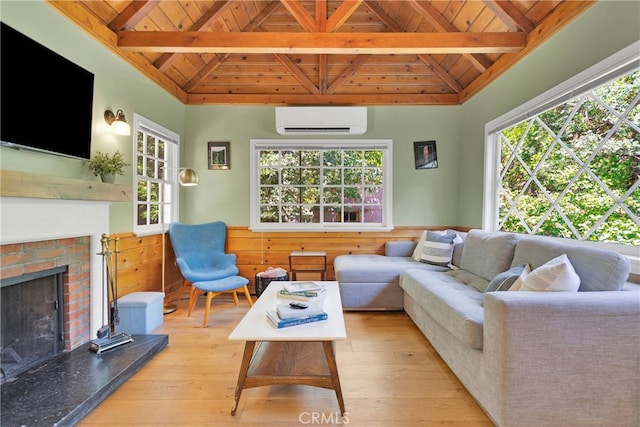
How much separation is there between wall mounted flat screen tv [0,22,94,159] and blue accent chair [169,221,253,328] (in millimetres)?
1240

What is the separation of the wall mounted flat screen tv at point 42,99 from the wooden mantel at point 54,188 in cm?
22

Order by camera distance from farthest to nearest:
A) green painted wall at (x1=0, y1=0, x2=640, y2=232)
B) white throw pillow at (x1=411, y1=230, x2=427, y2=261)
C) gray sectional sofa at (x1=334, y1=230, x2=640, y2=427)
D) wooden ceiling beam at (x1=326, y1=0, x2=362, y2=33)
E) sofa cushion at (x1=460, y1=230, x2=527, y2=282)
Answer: white throw pillow at (x1=411, y1=230, x2=427, y2=261) → wooden ceiling beam at (x1=326, y1=0, x2=362, y2=33) → sofa cushion at (x1=460, y1=230, x2=527, y2=282) → green painted wall at (x1=0, y1=0, x2=640, y2=232) → gray sectional sofa at (x1=334, y1=230, x2=640, y2=427)

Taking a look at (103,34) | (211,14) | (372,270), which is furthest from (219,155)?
(372,270)

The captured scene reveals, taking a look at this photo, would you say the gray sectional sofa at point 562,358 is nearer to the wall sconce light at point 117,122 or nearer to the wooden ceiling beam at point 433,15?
the wooden ceiling beam at point 433,15

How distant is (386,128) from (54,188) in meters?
3.28

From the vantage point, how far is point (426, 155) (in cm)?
369

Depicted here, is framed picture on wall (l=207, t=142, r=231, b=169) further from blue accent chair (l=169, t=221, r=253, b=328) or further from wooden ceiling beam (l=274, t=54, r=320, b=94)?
wooden ceiling beam (l=274, t=54, r=320, b=94)

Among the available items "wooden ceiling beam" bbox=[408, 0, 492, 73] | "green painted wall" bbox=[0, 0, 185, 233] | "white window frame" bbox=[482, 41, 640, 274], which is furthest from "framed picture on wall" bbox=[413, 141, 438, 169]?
"green painted wall" bbox=[0, 0, 185, 233]

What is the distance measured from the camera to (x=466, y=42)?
8.27 feet

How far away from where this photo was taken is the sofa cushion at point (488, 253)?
2275 mm

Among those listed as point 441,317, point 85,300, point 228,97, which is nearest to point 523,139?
point 441,317

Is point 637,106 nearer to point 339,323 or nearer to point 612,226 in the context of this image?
point 612,226

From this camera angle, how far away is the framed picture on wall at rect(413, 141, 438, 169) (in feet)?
12.1

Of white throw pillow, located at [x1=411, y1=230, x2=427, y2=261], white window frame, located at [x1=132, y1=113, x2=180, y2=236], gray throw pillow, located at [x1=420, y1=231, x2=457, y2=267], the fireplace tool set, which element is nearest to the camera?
the fireplace tool set
